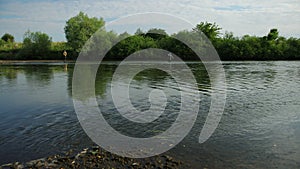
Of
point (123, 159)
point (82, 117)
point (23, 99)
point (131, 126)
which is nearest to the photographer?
point (123, 159)

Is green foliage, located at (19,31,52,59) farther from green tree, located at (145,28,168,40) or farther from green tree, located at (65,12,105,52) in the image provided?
green tree, located at (145,28,168,40)

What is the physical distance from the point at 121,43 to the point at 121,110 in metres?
64.6

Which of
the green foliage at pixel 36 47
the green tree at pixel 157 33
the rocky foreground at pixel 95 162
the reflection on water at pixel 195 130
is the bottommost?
the rocky foreground at pixel 95 162

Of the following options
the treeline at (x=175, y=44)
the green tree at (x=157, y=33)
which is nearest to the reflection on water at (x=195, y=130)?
the treeline at (x=175, y=44)

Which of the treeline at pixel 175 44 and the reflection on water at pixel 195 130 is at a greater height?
the treeline at pixel 175 44

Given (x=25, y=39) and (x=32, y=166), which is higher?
(x=25, y=39)

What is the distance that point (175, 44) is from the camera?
250 ft

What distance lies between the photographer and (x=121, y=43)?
74375 mm

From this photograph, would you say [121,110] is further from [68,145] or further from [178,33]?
[178,33]

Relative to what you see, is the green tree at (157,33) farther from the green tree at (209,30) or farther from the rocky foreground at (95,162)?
the rocky foreground at (95,162)

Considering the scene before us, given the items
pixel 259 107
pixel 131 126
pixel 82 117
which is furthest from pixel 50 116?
pixel 259 107

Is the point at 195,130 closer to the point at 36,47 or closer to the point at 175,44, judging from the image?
the point at 175,44

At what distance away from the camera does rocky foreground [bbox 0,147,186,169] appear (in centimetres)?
600

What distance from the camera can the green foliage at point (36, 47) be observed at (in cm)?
8312
